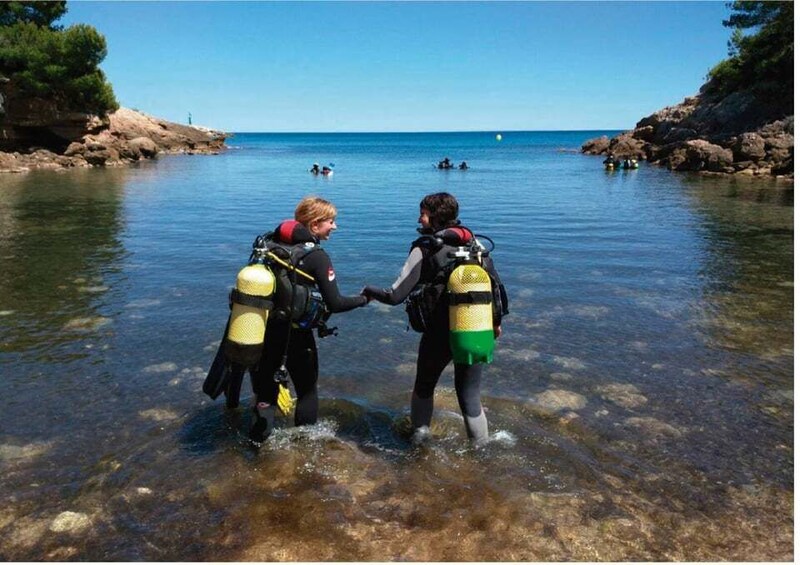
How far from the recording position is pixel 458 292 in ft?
17.4

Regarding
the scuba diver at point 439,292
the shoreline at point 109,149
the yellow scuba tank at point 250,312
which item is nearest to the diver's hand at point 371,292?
the scuba diver at point 439,292

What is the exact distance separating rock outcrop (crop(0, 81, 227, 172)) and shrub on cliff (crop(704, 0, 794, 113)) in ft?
197

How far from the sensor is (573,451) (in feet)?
20.4

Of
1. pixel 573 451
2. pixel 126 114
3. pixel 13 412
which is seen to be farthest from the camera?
pixel 126 114

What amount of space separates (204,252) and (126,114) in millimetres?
69151

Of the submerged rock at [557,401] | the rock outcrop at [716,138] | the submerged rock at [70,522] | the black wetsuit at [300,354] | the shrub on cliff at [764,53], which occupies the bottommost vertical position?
the submerged rock at [70,522]

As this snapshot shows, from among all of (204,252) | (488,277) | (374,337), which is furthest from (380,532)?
(204,252)

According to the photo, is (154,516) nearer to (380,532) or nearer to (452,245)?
(380,532)

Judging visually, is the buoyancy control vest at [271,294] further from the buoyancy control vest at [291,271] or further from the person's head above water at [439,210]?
the person's head above water at [439,210]

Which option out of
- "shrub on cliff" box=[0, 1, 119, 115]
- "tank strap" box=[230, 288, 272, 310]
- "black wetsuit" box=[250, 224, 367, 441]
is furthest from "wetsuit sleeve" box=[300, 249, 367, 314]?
"shrub on cliff" box=[0, 1, 119, 115]

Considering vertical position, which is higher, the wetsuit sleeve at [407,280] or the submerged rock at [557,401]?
the wetsuit sleeve at [407,280]

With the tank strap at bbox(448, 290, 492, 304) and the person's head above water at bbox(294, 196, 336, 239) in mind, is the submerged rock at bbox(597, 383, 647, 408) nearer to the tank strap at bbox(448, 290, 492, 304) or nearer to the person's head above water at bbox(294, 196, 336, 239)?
the tank strap at bbox(448, 290, 492, 304)

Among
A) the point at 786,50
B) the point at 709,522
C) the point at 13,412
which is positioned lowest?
the point at 709,522

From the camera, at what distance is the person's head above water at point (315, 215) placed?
555cm
